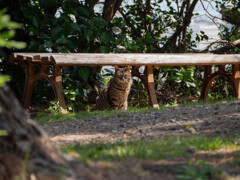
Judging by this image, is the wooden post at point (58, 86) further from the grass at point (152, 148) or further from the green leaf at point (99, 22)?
the grass at point (152, 148)

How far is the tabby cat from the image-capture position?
5875 millimetres

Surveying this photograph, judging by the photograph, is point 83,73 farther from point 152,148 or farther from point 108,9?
point 152,148

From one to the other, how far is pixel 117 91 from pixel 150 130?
2231mm

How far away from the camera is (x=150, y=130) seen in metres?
3.74

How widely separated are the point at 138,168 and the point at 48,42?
4992 mm

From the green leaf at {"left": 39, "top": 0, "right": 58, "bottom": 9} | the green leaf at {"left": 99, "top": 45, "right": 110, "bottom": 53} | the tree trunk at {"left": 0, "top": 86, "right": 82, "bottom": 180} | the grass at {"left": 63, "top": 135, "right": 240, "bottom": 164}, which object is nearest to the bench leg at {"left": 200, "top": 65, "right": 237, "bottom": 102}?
the green leaf at {"left": 99, "top": 45, "right": 110, "bottom": 53}

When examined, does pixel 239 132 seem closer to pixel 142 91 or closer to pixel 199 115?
pixel 199 115

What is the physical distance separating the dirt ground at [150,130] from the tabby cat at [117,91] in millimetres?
1259

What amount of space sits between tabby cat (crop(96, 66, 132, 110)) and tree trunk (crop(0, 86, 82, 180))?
4175 mm

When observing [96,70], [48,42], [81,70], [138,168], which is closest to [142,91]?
[96,70]

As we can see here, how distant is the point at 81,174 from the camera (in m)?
1.73

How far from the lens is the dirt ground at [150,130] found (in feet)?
6.40

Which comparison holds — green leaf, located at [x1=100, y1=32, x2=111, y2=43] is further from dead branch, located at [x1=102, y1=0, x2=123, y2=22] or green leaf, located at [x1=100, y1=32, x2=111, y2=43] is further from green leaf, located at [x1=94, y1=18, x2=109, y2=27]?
dead branch, located at [x1=102, y1=0, x2=123, y2=22]

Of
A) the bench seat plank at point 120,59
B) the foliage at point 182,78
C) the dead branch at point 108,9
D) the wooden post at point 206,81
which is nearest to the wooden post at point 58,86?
the bench seat plank at point 120,59
